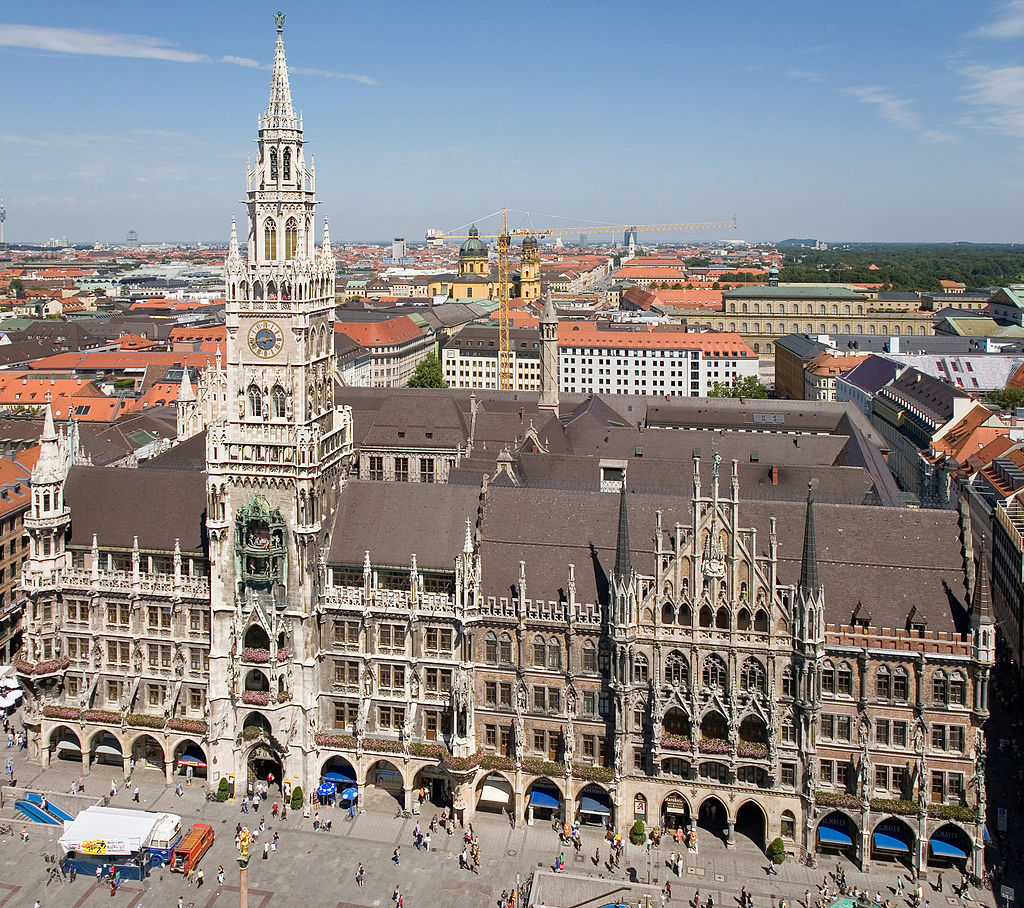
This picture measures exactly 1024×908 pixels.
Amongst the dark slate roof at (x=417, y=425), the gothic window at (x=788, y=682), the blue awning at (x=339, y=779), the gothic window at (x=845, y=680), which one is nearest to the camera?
the gothic window at (x=788, y=682)

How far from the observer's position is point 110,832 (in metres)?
76.8

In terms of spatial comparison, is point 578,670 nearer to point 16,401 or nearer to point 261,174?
point 261,174

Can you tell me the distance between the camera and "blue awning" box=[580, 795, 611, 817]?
81188 millimetres

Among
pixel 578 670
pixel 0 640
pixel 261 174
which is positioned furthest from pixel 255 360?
pixel 0 640

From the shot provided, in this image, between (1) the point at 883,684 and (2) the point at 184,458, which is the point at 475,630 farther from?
(2) the point at 184,458

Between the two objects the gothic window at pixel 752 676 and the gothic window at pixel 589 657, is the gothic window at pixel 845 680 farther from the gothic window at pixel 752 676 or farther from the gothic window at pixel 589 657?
the gothic window at pixel 589 657

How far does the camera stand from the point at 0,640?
109750mm

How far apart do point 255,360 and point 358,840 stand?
36220 mm

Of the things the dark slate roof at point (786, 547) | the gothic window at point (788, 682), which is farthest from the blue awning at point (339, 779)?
the gothic window at point (788, 682)

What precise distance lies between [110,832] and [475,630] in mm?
28405

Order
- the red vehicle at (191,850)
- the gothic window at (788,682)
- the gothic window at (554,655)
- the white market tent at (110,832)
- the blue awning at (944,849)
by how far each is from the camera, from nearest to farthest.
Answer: the blue awning at (944,849) < the white market tent at (110,832) < the gothic window at (788,682) < the red vehicle at (191,850) < the gothic window at (554,655)

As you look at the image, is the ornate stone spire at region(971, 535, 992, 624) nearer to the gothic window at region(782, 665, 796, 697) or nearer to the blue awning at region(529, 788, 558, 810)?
the gothic window at region(782, 665, 796, 697)

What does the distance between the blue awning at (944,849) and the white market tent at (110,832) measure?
170 ft

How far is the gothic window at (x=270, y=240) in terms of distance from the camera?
85.9 metres
